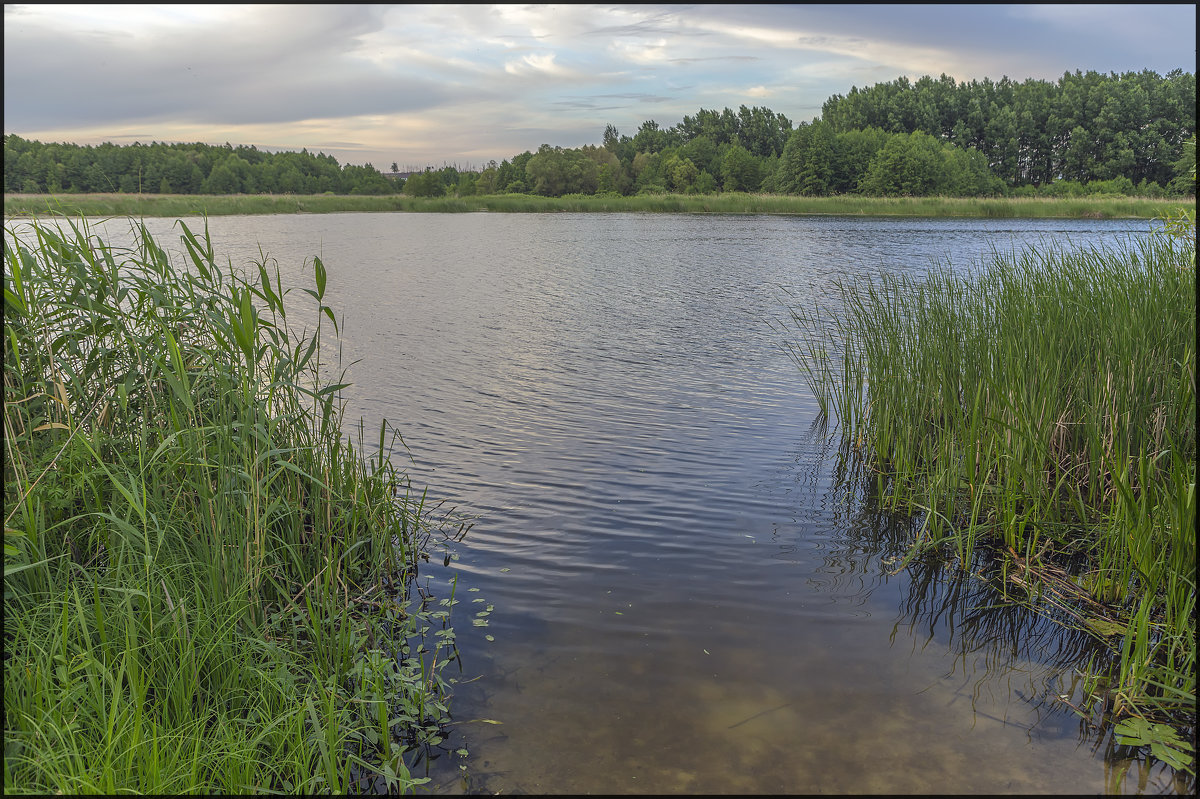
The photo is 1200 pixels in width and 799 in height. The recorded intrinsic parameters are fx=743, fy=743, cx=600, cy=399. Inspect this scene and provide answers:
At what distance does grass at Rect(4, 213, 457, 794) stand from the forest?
61901mm

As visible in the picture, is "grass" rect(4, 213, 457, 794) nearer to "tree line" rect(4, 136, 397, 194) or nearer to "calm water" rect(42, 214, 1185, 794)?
"calm water" rect(42, 214, 1185, 794)

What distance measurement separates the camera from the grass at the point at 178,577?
106 inches

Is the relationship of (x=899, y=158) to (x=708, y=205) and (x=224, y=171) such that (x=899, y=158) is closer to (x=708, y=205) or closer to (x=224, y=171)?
(x=708, y=205)

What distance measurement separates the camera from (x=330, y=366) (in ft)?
36.8

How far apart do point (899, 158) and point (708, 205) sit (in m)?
25.3

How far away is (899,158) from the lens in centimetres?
7044

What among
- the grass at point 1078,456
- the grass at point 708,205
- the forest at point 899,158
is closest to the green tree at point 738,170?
the forest at point 899,158

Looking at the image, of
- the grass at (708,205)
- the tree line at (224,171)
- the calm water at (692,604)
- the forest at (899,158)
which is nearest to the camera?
the calm water at (692,604)

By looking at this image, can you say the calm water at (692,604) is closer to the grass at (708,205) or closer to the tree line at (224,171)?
the tree line at (224,171)

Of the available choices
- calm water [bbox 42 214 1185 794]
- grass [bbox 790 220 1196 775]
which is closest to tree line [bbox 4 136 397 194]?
calm water [bbox 42 214 1185 794]

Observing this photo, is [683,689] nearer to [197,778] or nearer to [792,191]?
[197,778]

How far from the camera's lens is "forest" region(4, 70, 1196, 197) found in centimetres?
7069

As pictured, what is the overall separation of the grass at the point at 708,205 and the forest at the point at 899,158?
898cm

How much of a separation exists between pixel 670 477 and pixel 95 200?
35599mm
